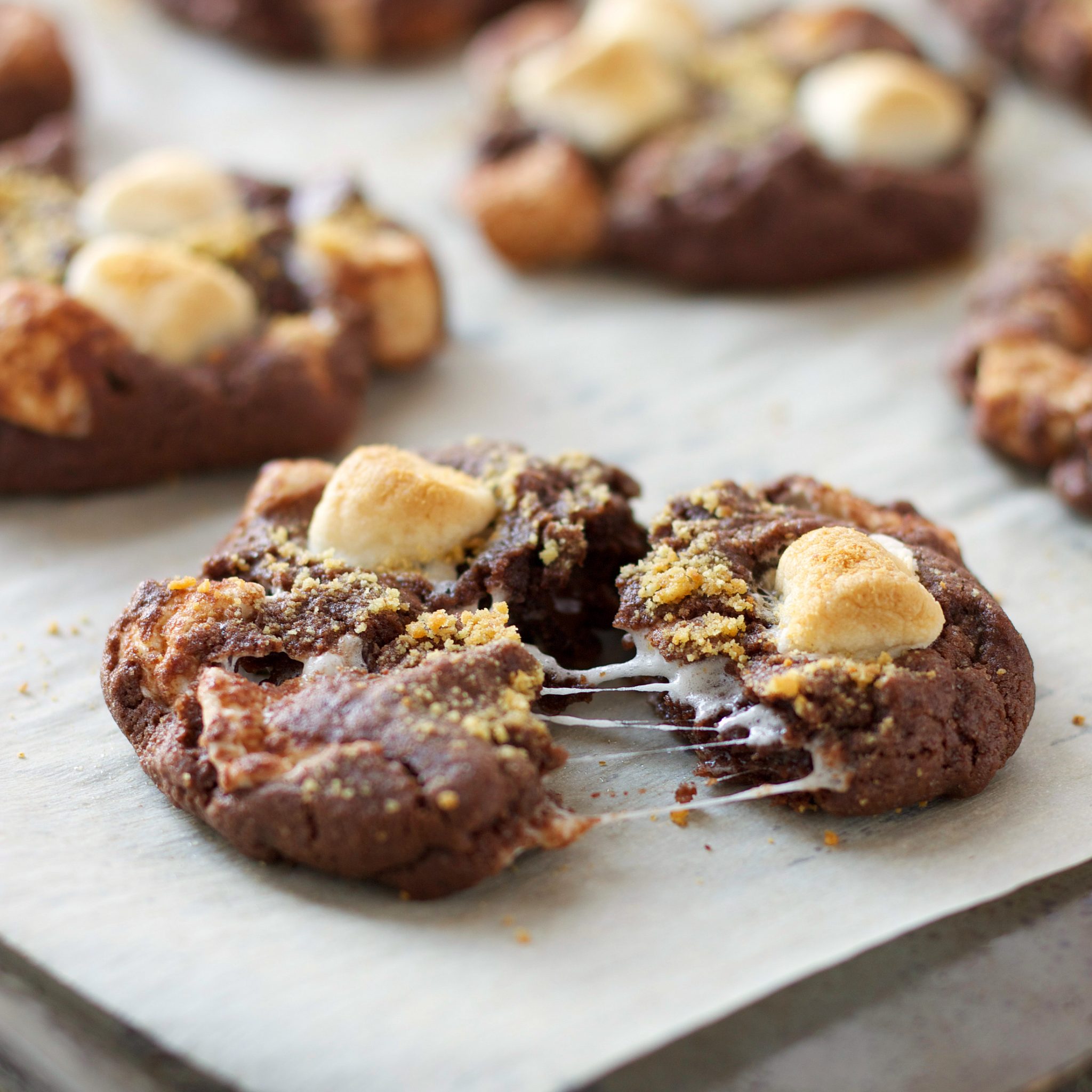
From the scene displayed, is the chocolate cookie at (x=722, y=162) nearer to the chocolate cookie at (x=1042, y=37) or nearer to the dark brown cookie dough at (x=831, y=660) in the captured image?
the chocolate cookie at (x=1042, y=37)

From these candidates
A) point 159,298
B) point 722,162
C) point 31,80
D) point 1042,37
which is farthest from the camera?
point 1042,37

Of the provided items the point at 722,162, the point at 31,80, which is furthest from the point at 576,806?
the point at 31,80

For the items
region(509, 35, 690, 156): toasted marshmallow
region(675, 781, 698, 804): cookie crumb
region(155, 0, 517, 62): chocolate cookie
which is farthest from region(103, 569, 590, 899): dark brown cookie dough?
region(155, 0, 517, 62): chocolate cookie

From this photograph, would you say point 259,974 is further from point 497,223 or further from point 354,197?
point 497,223

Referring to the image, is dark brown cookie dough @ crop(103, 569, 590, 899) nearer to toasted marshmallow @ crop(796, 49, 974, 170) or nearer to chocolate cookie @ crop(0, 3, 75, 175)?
toasted marshmallow @ crop(796, 49, 974, 170)

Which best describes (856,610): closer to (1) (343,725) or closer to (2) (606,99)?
(1) (343,725)

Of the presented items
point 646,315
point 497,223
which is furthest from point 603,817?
point 497,223

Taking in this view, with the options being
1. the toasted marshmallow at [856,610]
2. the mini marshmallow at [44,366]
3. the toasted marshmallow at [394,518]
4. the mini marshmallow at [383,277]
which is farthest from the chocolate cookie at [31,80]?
the toasted marshmallow at [856,610]
